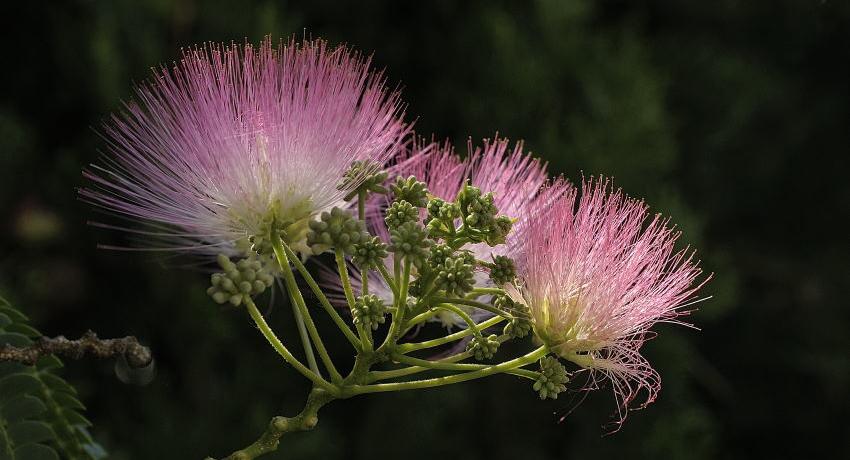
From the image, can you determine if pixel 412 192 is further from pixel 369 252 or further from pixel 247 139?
pixel 247 139

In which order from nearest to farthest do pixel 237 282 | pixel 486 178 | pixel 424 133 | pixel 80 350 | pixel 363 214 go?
1. pixel 80 350
2. pixel 237 282
3. pixel 363 214
4. pixel 486 178
5. pixel 424 133

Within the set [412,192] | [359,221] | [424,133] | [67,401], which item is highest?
[424,133]

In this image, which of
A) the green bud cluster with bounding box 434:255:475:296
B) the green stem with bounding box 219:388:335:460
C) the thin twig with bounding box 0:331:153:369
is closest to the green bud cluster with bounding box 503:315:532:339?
the green bud cluster with bounding box 434:255:475:296

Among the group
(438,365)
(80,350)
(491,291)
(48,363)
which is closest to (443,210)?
(491,291)

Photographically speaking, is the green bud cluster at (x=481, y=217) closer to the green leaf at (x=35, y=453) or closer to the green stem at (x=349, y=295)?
the green stem at (x=349, y=295)

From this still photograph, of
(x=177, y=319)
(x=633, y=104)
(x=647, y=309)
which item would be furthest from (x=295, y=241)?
(x=633, y=104)

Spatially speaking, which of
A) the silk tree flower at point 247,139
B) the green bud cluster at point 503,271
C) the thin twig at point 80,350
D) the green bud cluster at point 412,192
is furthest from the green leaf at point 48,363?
the green bud cluster at point 503,271

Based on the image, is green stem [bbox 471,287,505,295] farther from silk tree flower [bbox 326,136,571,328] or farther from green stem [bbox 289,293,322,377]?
green stem [bbox 289,293,322,377]
